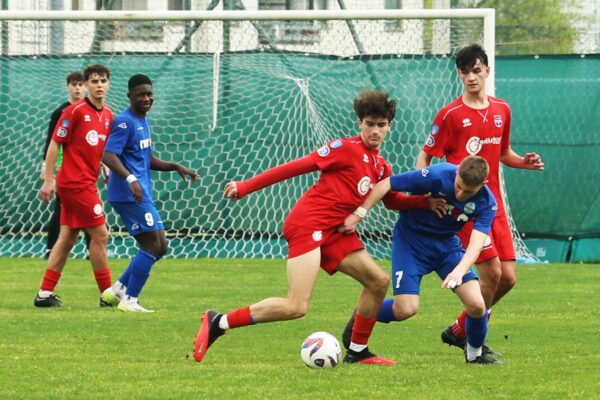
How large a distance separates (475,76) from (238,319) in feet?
7.67

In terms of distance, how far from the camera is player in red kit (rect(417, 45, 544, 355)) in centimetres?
875

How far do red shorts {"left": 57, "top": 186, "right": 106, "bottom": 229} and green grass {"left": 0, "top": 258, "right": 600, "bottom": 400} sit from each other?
743mm

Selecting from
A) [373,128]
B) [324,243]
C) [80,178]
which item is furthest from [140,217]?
[373,128]

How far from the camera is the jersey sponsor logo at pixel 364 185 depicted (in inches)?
320

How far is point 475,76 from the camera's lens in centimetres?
877

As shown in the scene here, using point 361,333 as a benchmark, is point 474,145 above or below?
above

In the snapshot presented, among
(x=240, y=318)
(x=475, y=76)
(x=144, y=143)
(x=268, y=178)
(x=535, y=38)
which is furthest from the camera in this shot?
(x=535, y=38)

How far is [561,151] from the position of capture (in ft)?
58.4

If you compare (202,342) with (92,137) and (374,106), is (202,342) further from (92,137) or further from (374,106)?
(92,137)

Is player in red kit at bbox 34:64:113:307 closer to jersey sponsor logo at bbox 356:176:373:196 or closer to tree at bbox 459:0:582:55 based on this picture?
jersey sponsor logo at bbox 356:176:373:196

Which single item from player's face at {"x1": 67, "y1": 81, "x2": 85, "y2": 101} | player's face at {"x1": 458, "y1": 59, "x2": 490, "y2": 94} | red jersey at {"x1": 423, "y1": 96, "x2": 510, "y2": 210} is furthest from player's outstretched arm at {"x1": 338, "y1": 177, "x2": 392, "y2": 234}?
player's face at {"x1": 67, "y1": 81, "x2": 85, "y2": 101}

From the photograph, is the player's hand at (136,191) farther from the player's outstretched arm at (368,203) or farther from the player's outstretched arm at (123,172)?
the player's outstretched arm at (368,203)

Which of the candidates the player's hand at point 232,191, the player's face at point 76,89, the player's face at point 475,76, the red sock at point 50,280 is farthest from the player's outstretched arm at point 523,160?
the player's face at point 76,89

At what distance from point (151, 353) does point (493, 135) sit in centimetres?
272
